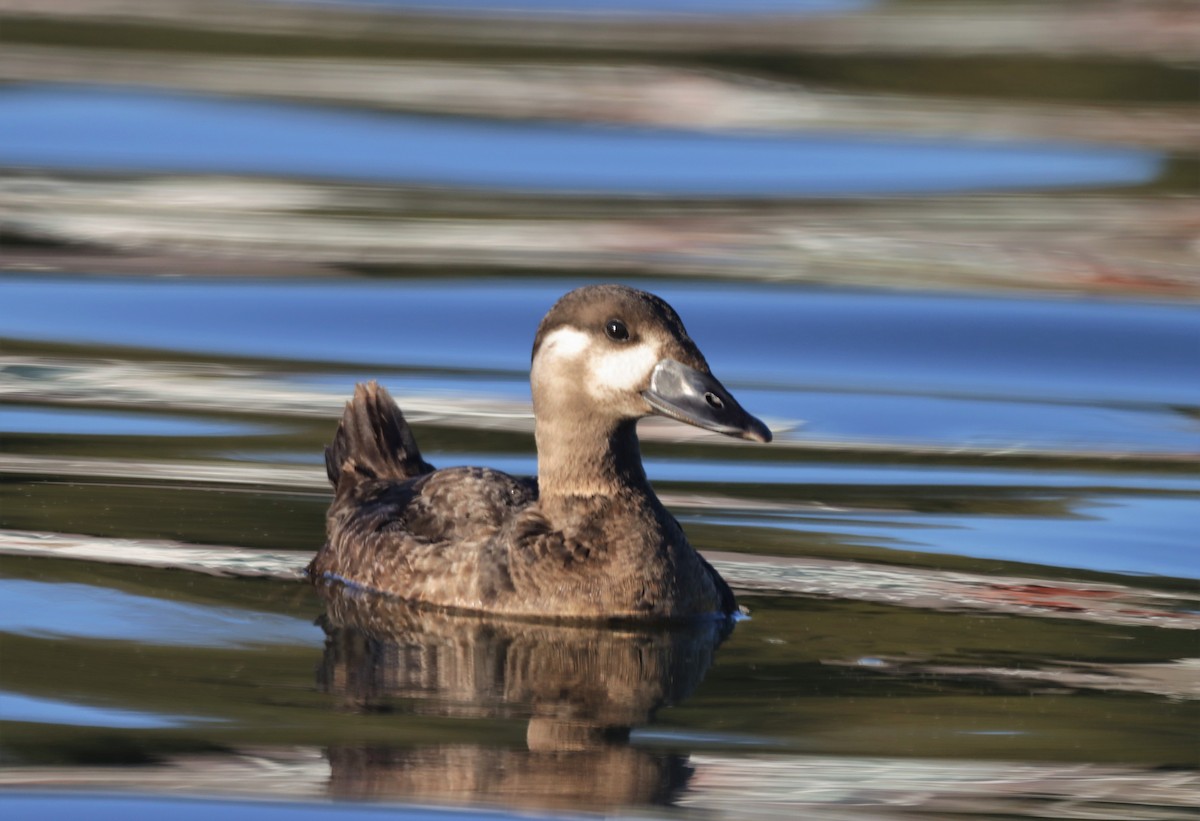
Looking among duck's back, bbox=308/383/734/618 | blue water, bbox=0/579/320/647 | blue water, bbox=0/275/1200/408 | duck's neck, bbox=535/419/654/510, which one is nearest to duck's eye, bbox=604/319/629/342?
duck's neck, bbox=535/419/654/510

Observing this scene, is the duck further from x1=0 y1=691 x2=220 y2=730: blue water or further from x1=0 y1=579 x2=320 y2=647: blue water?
x1=0 y1=691 x2=220 y2=730: blue water

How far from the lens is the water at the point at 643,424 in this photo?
Answer: 19.1 ft

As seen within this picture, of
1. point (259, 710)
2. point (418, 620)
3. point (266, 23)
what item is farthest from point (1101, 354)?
point (266, 23)

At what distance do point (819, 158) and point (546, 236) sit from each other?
3195mm

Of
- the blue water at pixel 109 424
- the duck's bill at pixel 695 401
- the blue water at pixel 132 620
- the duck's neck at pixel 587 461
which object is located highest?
the duck's bill at pixel 695 401

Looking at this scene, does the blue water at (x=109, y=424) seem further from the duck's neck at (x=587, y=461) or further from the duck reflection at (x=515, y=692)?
the duck's neck at (x=587, y=461)

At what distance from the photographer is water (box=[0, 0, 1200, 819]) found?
5.83m

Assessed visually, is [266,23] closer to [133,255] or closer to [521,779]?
[133,255]

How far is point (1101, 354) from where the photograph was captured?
1270cm

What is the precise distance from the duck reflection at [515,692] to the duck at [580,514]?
0.08 metres

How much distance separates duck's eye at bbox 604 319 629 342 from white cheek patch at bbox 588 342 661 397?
37mm

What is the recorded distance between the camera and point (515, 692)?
633 cm

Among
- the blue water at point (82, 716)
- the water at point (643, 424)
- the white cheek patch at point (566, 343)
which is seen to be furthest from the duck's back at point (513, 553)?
the blue water at point (82, 716)

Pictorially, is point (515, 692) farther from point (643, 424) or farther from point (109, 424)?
point (643, 424)
